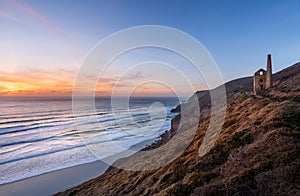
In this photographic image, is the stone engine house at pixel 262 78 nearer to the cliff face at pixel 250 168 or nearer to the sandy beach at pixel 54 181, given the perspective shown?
the cliff face at pixel 250 168

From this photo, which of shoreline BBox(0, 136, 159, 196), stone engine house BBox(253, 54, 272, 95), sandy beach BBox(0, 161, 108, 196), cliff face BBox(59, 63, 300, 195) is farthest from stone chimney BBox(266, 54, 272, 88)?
sandy beach BBox(0, 161, 108, 196)

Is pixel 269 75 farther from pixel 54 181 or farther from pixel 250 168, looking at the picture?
pixel 54 181

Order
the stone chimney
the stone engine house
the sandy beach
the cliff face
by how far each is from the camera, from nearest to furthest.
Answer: the cliff face, the sandy beach, the stone chimney, the stone engine house

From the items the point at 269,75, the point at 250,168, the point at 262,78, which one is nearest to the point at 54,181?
the point at 250,168

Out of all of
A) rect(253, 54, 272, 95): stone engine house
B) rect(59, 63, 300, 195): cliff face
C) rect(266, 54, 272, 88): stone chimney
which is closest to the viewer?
rect(59, 63, 300, 195): cliff face

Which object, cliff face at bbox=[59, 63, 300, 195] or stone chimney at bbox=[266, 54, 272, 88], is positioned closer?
cliff face at bbox=[59, 63, 300, 195]

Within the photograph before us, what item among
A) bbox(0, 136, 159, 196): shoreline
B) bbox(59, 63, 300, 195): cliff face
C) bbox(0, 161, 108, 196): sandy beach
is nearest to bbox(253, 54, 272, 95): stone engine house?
bbox(59, 63, 300, 195): cliff face

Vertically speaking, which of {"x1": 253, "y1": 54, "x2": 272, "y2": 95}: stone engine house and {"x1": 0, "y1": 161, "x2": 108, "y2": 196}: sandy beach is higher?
{"x1": 253, "y1": 54, "x2": 272, "y2": 95}: stone engine house

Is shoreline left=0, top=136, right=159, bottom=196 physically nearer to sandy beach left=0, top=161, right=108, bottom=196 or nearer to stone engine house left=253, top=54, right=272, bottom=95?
sandy beach left=0, top=161, right=108, bottom=196

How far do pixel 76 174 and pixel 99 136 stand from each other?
20.8 m

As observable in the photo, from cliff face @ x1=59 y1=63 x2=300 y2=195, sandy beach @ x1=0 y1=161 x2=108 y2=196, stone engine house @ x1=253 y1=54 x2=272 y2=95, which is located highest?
stone engine house @ x1=253 y1=54 x2=272 y2=95

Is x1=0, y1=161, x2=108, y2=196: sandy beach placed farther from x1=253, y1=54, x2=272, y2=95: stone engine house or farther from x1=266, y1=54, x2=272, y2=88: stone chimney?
x1=266, y1=54, x2=272, y2=88: stone chimney

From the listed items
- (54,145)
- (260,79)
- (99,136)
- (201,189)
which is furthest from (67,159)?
(260,79)

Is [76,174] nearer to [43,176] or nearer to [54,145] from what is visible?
[43,176]
